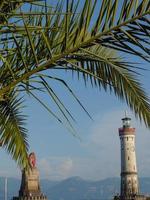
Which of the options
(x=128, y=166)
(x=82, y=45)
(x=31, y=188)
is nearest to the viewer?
(x=82, y=45)

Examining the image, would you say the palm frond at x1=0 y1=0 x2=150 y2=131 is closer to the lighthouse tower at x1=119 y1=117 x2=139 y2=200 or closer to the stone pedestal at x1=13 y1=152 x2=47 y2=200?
the stone pedestal at x1=13 y1=152 x2=47 y2=200

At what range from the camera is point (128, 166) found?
10938 centimetres

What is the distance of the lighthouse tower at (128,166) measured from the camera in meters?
110

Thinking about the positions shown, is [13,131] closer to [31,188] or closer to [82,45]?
[82,45]

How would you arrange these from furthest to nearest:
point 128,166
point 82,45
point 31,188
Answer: point 128,166, point 31,188, point 82,45

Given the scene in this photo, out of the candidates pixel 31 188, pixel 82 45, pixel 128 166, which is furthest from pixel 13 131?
pixel 128 166

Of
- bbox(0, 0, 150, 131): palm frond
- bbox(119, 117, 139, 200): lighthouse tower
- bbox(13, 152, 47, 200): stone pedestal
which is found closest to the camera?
bbox(0, 0, 150, 131): palm frond

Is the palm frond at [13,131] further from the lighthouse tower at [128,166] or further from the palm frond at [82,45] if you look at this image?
the lighthouse tower at [128,166]

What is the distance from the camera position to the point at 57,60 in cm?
492

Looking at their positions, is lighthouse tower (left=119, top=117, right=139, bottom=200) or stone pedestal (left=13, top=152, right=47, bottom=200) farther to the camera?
lighthouse tower (left=119, top=117, right=139, bottom=200)

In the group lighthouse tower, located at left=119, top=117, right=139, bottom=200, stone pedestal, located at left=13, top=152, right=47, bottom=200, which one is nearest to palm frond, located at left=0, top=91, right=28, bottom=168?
stone pedestal, located at left=13, top=152, right=47, bottom=200

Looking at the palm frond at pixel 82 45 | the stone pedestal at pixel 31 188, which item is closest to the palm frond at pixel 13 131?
the palm frond at pixel 82 45

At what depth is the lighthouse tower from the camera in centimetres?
10962

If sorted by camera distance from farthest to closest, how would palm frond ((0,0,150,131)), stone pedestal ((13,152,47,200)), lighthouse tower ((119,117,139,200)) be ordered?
lighthouse tower ((119,117,139,200)), stone pedestal ((13,152,47,200)), palm frond ((0,0,150,131))
